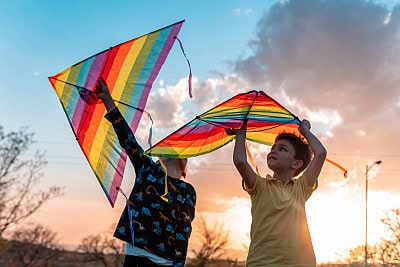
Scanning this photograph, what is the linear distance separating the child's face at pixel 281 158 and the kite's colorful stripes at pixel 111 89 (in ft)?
3.74

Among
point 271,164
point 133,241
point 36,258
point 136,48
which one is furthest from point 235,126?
point 36,258

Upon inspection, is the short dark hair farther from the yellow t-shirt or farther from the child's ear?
the yellow t-shirt

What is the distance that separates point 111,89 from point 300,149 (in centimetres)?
154

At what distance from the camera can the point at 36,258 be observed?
3753cm

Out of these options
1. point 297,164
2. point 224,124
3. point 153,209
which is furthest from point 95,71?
point 297,164

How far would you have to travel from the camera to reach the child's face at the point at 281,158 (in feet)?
12.0

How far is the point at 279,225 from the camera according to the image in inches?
132

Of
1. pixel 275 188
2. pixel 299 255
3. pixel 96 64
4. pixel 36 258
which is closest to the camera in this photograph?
pixel 299 255

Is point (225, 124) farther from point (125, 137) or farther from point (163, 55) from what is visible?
point (125, 137)

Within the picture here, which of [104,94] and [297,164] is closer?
[297,164]

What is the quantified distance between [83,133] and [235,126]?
1217mm

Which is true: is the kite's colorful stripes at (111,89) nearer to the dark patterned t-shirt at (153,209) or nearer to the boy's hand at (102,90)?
the boy's hand at (102,90)

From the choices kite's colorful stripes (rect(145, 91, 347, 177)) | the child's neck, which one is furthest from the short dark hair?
kite's colorful stripes (rect(145, 91, 347, 177))

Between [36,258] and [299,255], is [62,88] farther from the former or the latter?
[36,258]
